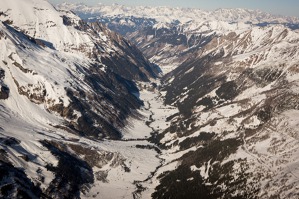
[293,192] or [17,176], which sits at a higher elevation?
[17,176]

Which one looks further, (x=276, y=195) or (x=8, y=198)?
(x=276, y=195)

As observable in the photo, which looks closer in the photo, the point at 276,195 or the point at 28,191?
the point at 28,191

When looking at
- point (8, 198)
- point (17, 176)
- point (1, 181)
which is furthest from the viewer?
point (17, 176)

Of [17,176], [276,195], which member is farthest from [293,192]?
[17,176]

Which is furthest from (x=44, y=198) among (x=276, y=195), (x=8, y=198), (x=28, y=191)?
(x=276, y=195)

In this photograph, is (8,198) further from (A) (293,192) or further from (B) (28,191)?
(A) (293,192)

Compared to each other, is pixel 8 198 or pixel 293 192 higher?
pixel 8 198

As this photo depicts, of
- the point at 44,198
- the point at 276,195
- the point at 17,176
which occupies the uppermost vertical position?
the point at 17,176

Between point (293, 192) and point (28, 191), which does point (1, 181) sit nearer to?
point (28, 191)

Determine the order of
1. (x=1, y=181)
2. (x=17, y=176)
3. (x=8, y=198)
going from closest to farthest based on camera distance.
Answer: (x=8, y=198), (x=1, y=181), (x=17, y=176)
